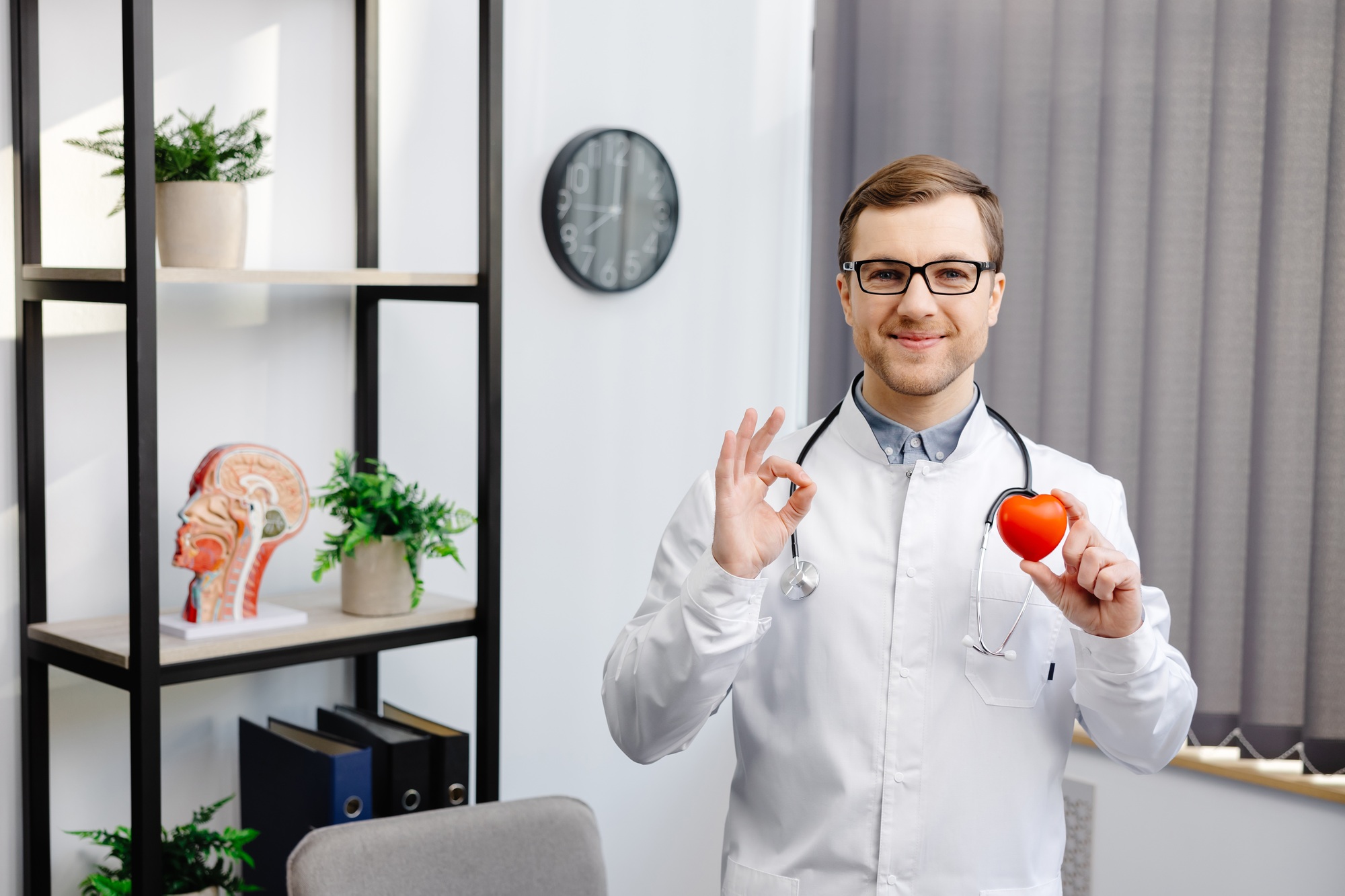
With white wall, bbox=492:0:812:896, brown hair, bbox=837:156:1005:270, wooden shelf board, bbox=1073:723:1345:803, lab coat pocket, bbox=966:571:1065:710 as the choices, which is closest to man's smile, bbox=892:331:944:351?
brown hair, bbox=837:156:1005:270

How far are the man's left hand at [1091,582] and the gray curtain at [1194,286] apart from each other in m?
1.05

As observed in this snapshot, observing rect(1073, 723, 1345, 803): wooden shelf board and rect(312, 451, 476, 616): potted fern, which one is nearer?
rect(312, 451, 476, 616): potted fern

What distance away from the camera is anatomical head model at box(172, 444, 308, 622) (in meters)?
1.81

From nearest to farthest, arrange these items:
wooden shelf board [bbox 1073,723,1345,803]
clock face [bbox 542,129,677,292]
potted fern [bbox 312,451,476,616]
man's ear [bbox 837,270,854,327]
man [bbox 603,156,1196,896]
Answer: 1. man [bbox 603,156,1196,896]
2. man's ear [bbox 837,270,854,327]
3. potted fern [bbox 312,451,476,616]
4. wooden shelf board [bbox 1073,723,1345,803]
5. clock face [bbox 542,129,677,292]

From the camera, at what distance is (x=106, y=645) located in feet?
5.68

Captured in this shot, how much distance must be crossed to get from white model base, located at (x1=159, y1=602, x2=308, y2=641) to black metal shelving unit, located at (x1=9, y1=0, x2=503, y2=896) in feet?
0.18

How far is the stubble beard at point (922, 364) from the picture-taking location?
1371mm

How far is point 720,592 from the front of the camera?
4.24 ft

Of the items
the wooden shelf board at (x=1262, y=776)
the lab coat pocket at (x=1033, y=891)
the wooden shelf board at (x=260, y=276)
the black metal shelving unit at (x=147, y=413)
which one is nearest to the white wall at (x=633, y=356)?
the black metal shelving unit at (x=147, y=413)

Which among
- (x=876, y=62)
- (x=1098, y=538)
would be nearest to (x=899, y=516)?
(x=1098, y=538)

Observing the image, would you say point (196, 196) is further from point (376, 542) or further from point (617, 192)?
point (617, 192)

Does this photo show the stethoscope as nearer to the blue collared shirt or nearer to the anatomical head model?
the blue collared shirt

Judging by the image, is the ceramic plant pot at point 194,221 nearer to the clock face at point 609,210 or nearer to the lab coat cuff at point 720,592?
the clock face at point 609,210

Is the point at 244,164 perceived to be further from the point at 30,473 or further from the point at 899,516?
the point at 899,516
